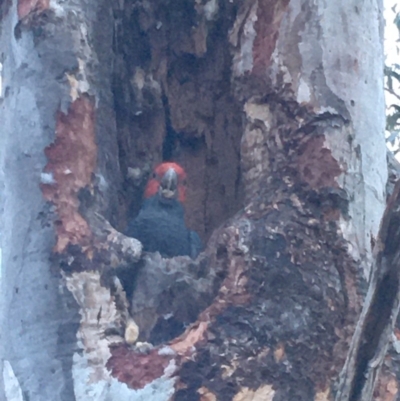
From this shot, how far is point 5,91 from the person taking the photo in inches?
84.0

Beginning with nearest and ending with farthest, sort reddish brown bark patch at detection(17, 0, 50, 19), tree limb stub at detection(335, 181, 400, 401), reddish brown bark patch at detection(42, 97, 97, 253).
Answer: tree limb stub at detection(335, 181, 400, 401)
reddish brown bark patch at detection(42, 97, 97, 253)
reddish brown bark patch at detection(17, 0, 50, 19)

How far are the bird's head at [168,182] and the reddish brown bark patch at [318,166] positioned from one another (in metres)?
0.88

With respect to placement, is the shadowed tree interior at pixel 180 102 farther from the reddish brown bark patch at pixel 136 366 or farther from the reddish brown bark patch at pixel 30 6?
the reddish brown bark patch at pixel 136 366

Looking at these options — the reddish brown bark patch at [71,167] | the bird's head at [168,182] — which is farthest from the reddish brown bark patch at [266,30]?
the bird's head at [168,182]

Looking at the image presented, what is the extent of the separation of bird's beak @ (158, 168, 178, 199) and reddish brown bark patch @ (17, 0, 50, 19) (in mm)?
959

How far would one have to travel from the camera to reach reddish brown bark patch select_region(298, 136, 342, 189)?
194 cm

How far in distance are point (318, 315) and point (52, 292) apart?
61cm

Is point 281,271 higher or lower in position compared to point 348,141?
lower

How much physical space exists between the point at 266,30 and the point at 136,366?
998 mm

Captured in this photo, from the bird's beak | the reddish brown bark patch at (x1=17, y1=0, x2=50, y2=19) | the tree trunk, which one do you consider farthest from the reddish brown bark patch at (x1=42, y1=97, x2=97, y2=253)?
the bird's beak

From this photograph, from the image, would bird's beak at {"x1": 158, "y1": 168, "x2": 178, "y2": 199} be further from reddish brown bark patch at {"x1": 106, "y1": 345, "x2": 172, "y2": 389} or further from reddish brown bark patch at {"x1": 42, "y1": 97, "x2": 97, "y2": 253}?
reddish brown bark patch at {"x1": 106, "y1": 345, "x2": 172, "y2": 389}

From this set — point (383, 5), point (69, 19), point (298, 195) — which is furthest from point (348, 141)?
point (69, 19)

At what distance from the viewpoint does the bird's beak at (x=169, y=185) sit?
2973mm

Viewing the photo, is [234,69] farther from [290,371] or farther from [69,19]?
[290,371]
